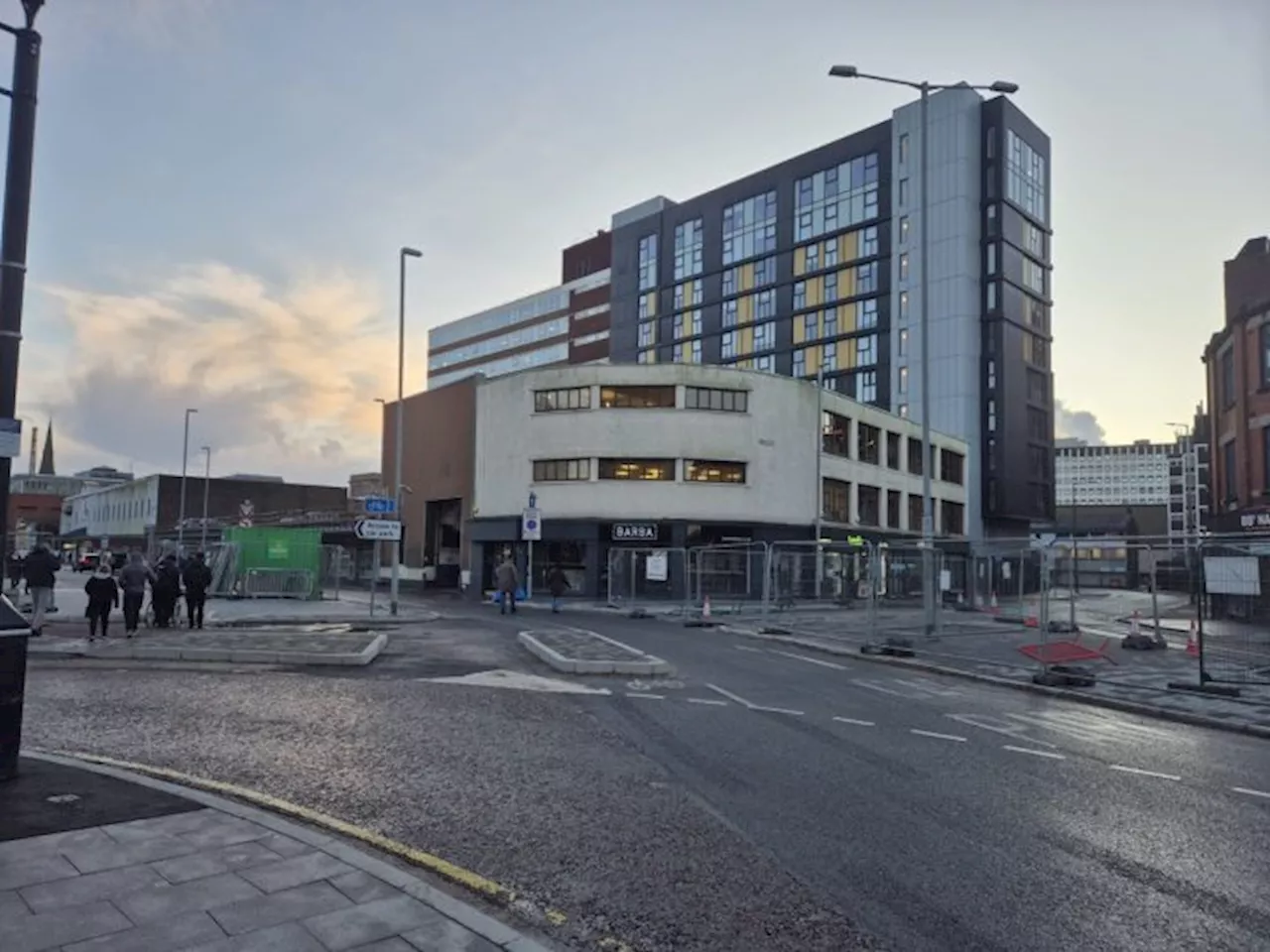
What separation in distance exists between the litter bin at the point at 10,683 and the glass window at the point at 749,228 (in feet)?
239

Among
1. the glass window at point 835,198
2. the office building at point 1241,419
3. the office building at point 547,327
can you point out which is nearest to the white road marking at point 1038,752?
the office building at point 1241,419

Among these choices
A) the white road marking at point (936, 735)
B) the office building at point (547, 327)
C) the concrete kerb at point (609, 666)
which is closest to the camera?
the white road marking at point (936, 735)

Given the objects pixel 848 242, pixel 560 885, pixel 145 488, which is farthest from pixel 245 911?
pixel 145 488

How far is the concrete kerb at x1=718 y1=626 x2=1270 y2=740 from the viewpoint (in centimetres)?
1045

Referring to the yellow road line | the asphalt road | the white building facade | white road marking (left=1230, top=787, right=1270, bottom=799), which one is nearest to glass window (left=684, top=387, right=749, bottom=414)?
the white building facade

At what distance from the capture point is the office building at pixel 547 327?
9669cm

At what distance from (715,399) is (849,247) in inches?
1382

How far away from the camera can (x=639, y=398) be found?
40.6 m

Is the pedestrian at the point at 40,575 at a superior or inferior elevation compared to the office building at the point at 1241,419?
inferior

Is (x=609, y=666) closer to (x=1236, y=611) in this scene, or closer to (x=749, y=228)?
(x=1236, y=611)

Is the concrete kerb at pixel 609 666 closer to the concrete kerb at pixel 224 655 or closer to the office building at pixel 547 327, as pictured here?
the concrete kerb at pixel 224 655

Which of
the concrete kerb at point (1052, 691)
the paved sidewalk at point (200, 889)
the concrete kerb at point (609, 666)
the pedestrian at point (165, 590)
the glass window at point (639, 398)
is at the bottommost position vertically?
the concrete kerb at point (1052, 691)

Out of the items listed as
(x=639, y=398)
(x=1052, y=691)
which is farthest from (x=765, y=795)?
(x=639, y=398)

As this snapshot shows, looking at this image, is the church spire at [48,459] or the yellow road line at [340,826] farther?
the church spire at [48,459]
